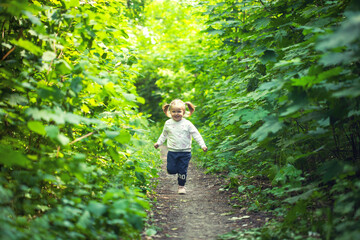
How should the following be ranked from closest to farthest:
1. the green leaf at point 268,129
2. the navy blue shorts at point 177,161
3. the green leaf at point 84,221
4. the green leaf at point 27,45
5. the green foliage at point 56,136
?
1. the green leaf at point 84,221
2. the green foliage at point 56,136
3. the green leaf at point 27,45
4. the green leaf at point 268,129
5. the navy blue shorts at point 177,161

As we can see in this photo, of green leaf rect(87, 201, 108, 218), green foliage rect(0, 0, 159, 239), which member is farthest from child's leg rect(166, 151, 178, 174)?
green leaf rect(87, 201, 108, 218)

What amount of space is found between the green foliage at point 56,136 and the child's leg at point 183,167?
6.63ft

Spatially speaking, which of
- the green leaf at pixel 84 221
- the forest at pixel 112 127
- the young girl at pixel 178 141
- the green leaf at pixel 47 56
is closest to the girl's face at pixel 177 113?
the young girl at pixel 178 141

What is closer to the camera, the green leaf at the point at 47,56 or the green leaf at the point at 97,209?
the green leaf at the point at 97,209

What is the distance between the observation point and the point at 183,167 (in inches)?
238

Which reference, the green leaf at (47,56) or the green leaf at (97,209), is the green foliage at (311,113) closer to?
the green leaf at (97,209)

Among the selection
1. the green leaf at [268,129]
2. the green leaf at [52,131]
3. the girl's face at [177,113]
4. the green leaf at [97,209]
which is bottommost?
the green leaf at [97,209]

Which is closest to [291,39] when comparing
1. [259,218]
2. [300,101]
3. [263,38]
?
[263,38]

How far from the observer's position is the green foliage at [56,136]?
90.8 inches

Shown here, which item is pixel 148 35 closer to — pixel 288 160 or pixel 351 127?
pixel 288 160

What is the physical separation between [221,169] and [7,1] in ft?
18.6

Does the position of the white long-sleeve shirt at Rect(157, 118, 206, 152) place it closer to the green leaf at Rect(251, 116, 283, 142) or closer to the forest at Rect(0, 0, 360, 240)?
the forest at Rect(0, 0, 360, 240)

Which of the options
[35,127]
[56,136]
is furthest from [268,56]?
[35,127]

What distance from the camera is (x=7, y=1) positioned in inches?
93.0
